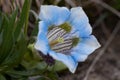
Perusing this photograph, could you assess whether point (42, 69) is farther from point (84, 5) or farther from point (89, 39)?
point (84, 5)

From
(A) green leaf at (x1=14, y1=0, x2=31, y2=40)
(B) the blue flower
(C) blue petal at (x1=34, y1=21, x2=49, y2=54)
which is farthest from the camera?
(A) green leaf at (x1=14, y1=0, x2=31, y2=40)

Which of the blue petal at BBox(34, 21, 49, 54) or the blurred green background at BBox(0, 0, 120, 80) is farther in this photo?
the blurred green background at BBox(0, 0, 120, 80)

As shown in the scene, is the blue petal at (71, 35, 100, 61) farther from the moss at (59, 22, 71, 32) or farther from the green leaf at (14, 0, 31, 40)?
the green leaf at (14, 0, 31, 40)

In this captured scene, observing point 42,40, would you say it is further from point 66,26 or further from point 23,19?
point 23,19

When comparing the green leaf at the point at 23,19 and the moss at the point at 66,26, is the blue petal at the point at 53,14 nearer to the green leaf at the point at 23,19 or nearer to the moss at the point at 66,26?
the moss at the point at 66,26

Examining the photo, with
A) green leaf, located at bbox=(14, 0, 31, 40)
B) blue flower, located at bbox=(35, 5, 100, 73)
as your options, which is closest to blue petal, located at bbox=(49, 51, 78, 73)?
blue flower, located at bbox=(35, 5, 100, 73)

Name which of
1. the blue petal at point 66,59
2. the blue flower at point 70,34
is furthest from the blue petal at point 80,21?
the blue petal at point 66,59

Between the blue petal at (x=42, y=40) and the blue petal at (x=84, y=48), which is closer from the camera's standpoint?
the blue petal at (x=42, y=40)
